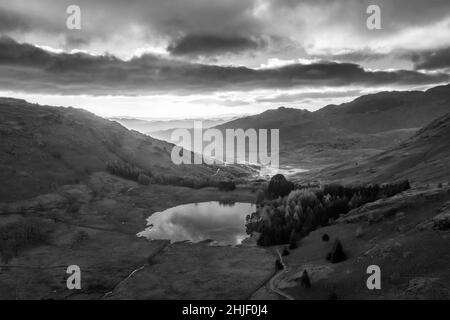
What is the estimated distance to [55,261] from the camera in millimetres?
75562

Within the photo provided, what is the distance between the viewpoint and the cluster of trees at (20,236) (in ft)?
261

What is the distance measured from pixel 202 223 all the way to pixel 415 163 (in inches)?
2598

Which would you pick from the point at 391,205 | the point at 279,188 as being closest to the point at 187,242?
the point at 391,205

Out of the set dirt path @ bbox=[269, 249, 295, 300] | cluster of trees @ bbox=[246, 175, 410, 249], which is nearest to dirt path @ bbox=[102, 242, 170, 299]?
cluster of trees @ bbox=[246, 175, 410, 249]

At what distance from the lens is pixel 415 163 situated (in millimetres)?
119938

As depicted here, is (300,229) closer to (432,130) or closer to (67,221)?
(67,221)

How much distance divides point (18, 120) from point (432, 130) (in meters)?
166

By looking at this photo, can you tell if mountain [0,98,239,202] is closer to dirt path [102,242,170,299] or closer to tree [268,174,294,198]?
dirt path [102,242,170,299]

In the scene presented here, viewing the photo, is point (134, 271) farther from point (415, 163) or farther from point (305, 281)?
point (415, 163)

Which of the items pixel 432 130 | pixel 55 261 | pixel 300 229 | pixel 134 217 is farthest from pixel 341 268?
pixel 432 130

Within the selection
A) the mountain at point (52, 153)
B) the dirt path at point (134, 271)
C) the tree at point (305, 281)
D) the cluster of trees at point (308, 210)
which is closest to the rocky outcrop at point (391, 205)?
the cluster of trees at point (308, 210)

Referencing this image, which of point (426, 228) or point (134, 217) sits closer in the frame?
point (426, 228)

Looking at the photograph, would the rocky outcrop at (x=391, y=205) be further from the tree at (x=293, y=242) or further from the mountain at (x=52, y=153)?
the mountain at (x=52, y=153)
